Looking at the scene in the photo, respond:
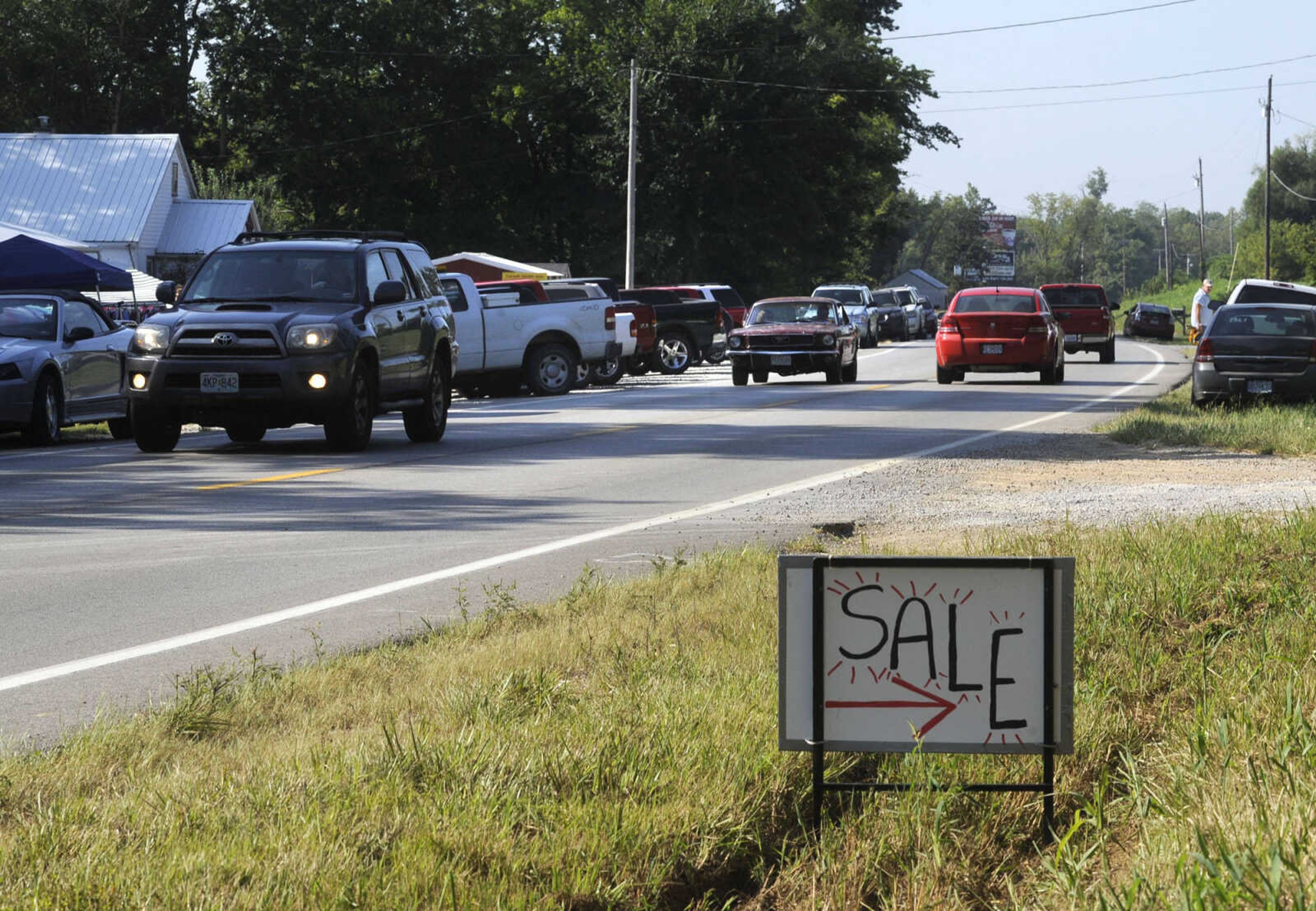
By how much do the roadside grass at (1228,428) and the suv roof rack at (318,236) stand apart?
26.3 feet

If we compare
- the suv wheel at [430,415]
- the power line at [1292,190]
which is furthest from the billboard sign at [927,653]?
the power line at [1292,190]

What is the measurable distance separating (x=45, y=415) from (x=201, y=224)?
44.4m

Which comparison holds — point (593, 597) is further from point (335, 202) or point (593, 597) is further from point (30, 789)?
point (335, 202)

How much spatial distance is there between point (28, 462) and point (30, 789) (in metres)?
12.3

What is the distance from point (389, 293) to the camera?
57.2 feet

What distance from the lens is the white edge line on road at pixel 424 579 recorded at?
22.9ft

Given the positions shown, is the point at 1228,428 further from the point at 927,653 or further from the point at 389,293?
the point at 927,653

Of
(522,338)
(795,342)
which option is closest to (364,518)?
Answer: (522,338)

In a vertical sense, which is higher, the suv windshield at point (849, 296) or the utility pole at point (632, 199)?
the utility pole at point (632, 199)

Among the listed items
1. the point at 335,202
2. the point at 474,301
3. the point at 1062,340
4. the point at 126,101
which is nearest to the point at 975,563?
the point at 474,301

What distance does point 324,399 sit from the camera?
54.1 feet

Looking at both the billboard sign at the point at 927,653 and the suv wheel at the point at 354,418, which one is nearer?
the billboard sign at the point at 927,653

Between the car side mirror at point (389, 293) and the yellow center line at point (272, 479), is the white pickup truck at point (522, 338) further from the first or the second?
the yellow center line at point (272, 479)

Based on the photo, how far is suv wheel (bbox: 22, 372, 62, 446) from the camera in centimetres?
1853
